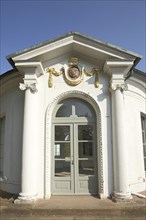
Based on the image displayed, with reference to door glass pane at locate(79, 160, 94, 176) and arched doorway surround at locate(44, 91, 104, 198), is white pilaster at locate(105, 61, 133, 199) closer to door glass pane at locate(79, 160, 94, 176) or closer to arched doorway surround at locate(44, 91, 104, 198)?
arched doorway surround at locate(44, 91, 104, 198)

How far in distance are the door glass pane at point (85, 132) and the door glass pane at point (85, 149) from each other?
182 millimetres

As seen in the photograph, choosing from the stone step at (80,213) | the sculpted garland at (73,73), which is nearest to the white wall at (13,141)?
the sculpted garland at (73,73)

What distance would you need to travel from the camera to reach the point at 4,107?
26.3ft

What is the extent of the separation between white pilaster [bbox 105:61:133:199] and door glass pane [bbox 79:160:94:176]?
75cm

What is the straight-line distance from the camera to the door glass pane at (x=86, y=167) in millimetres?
6551

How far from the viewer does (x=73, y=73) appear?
6758 millimetres

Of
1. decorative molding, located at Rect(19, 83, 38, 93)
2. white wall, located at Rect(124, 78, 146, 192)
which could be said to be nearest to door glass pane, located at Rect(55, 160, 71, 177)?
white wall, located at Rect(124, 78, 146, 192)

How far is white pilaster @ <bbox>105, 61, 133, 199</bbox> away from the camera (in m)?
5.92

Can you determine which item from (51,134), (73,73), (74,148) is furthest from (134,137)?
(73,73)

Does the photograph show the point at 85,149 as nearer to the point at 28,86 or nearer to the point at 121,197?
the point at 121,197

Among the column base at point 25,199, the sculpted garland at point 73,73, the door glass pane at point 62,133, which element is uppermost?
the sculpted garland at point 73,73

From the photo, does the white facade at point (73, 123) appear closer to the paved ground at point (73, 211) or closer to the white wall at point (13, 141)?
the white wall at point (13, 141)

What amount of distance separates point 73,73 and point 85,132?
1.86 m

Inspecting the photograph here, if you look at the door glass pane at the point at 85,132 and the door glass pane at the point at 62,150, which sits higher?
the door glass pane at the point at 85,132
